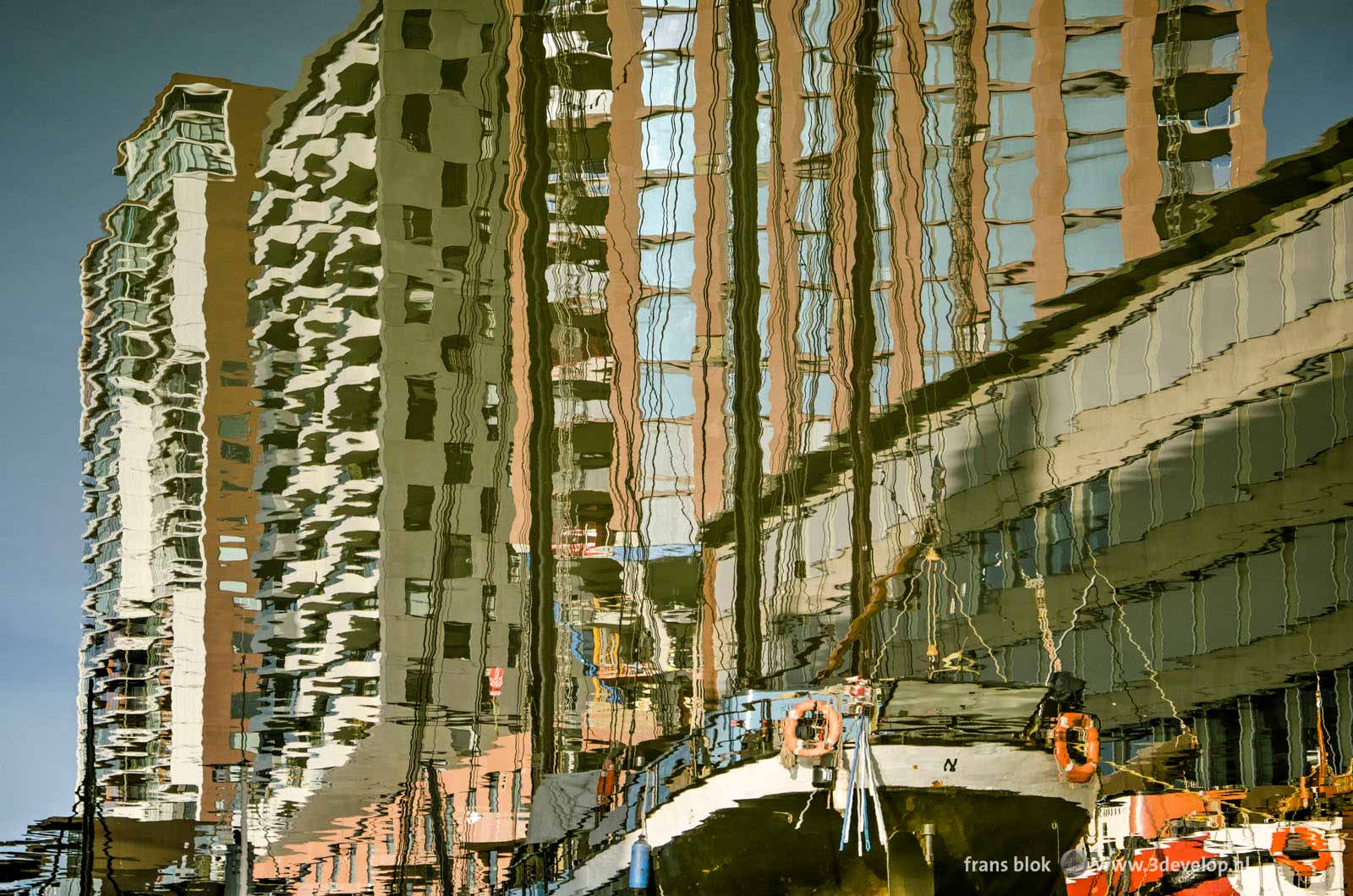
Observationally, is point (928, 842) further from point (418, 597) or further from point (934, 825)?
point (418, 597)

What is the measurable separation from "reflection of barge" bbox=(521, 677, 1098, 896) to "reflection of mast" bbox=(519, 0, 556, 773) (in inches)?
146

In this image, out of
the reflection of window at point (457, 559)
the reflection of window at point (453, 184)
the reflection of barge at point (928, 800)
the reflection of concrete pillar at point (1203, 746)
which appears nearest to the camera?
the reflection of window at point (453, 184)

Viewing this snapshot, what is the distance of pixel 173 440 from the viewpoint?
13.0 m

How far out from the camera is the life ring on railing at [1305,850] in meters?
9.50

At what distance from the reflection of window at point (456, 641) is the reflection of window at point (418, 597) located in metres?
0.44

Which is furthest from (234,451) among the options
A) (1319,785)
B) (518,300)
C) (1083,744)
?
(1319,785)

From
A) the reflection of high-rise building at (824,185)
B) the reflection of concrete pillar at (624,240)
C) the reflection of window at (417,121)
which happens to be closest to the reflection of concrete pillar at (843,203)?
the reflection of high-rise building at (824,185)

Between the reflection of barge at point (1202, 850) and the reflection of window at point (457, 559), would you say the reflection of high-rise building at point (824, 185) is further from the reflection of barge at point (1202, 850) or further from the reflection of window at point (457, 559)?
the reflection of barge at point (1202, 850)

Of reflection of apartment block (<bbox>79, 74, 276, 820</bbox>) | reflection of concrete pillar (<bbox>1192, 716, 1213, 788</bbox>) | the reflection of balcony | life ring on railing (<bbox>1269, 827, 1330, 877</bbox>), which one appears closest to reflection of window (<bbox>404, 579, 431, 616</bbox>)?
reflection of apartment block (<bbox>79, 74, 276, 820</bbox>)

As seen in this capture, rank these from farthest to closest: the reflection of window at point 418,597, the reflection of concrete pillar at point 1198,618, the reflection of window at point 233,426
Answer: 1. the reflection of window at point 418,597
2. the reflection of window at point 233,426
3. the reflection of concrete pillar at point 1198,618

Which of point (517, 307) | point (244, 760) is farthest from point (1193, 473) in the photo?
point (244, 760)

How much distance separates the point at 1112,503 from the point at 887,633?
4.73 m

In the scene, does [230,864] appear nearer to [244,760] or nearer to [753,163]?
[244,760]

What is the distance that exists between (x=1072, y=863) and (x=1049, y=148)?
597 centimetres
